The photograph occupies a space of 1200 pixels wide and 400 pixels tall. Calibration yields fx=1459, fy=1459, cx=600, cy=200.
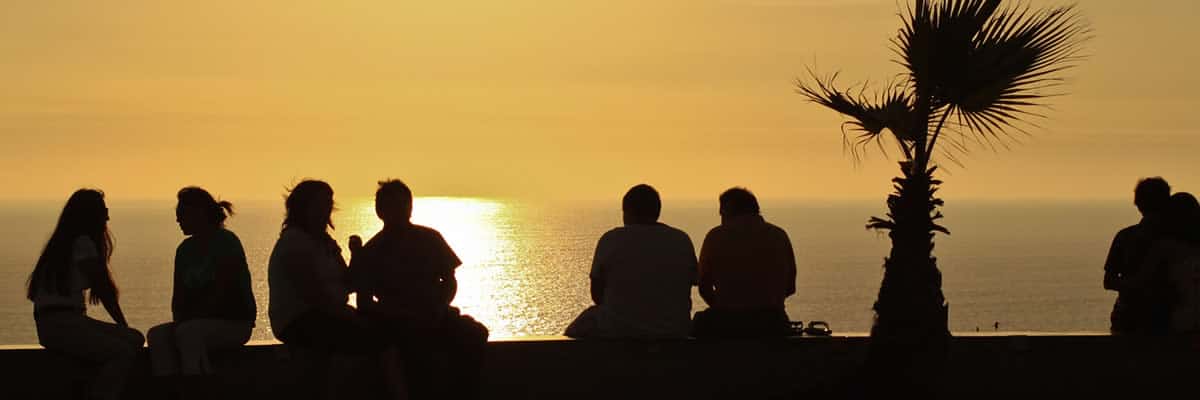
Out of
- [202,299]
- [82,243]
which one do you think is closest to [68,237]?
[82,243]

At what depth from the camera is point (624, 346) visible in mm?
8656

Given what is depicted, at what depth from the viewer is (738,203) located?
929 centimetres

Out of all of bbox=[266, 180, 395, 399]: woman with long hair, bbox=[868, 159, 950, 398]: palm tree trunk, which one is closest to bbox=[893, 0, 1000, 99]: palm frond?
bbox=[868, 159, 950, 398]: palm tree trunk

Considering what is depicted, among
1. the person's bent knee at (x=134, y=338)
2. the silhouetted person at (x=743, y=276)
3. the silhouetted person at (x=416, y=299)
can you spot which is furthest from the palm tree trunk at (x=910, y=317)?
the person's bent knee at (x=134, y=338)

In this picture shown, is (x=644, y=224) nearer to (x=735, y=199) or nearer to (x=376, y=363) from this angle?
(x=735, y=199)

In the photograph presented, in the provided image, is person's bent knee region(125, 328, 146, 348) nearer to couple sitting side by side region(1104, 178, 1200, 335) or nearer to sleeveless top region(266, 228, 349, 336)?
sleeveless top region(266, 228, 349, 336)

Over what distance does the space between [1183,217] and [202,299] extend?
6.26 metres

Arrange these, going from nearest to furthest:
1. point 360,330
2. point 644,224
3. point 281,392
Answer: point 360,330 < point 281,392 < point 644,224

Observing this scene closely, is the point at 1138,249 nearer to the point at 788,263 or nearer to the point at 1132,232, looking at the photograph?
the point at 1132,232

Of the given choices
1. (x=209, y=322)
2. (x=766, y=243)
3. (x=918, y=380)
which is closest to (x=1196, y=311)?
Result: (x=918, y=380)

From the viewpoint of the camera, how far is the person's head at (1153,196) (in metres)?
9.63

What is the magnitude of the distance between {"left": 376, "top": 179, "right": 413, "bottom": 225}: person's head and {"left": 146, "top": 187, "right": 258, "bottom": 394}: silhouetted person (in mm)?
819

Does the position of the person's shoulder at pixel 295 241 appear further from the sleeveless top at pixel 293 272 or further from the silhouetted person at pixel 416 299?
the silhouetted person at pixel 416 299

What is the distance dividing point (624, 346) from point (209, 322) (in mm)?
2388
